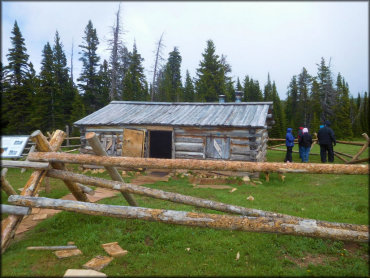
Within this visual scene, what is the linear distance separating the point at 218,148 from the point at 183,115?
2.90 m

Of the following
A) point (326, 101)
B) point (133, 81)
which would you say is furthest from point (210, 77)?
point (326, 101)

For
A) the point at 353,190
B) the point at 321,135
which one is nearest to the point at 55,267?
the point at 353,190

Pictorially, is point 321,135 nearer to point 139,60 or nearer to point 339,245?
point 339,245

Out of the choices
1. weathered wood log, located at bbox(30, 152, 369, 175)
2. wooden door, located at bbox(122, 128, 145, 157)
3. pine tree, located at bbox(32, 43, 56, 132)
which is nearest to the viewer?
weathered wood log, located at bbox(30, 152, 369, 175)

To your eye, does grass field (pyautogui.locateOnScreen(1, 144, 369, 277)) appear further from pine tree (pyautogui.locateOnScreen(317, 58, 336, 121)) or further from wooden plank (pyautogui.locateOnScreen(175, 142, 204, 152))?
pine tree (pyautogui.locateOnScreen(317, 58, 336, 121))

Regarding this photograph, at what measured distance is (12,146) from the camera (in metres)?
2.58

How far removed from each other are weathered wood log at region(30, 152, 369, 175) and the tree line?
59 cm

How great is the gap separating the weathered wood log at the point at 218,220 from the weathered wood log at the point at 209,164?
2.20ft

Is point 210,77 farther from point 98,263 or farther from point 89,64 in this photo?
point 98,263

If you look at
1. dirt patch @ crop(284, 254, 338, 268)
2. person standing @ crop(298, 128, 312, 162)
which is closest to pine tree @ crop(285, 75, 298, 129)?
person standing @ crop(298, 128, 312, 162)

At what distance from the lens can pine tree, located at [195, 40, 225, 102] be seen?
30109 millimetres

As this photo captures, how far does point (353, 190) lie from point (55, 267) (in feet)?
29.2

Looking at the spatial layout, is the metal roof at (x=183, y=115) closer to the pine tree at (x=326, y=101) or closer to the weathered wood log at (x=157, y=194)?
the pine tree at (x=326, y=101)

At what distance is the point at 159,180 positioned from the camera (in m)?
10.4
